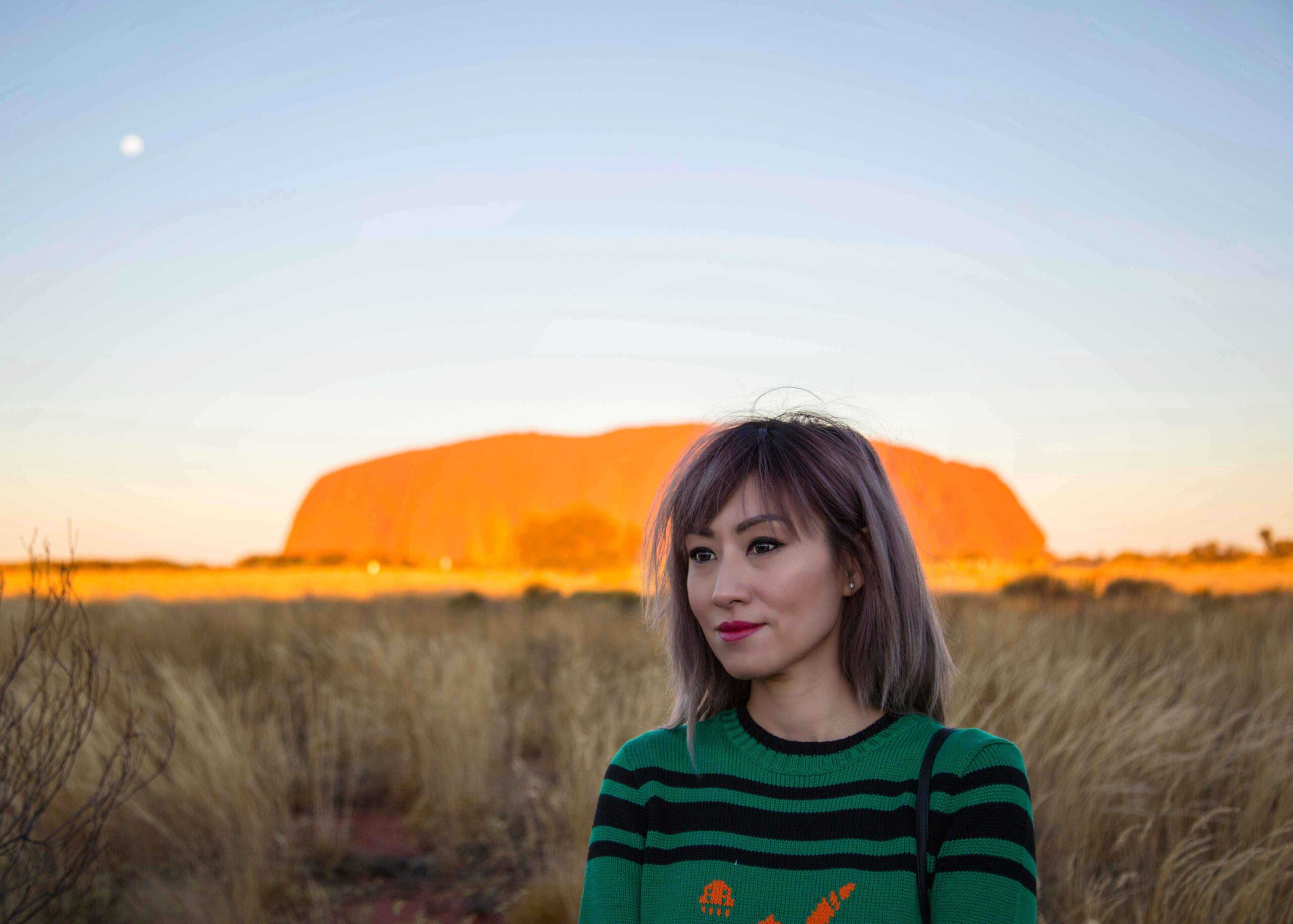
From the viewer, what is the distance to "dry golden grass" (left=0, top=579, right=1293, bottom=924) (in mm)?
3398

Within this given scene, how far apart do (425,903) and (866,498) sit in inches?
134

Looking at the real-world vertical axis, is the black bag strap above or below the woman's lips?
below

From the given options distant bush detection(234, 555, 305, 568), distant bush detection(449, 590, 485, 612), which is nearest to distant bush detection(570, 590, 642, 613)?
distant bush detection(449, 590, 485, 612)

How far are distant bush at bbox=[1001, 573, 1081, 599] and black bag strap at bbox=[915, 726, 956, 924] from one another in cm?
1291

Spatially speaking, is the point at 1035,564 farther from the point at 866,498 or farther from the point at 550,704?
the point at 866,498

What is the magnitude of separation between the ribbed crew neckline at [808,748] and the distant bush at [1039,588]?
12.8m


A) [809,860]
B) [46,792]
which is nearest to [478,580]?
[46,792]

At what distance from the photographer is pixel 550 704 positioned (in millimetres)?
6477

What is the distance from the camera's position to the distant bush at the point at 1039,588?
13453 millimetres

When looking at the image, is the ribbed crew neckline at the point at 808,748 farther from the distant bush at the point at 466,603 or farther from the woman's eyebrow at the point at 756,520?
the distant bush at the point at 466,603

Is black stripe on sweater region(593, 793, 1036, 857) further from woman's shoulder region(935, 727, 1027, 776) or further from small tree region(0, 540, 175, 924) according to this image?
small tree region(0, 540, 175, 924)

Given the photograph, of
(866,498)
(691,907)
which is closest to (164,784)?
(691,907)

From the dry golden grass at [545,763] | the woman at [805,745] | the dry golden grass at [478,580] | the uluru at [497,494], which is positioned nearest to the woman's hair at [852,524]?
the woman at [805,745]

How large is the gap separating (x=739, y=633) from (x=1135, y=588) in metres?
14.5
